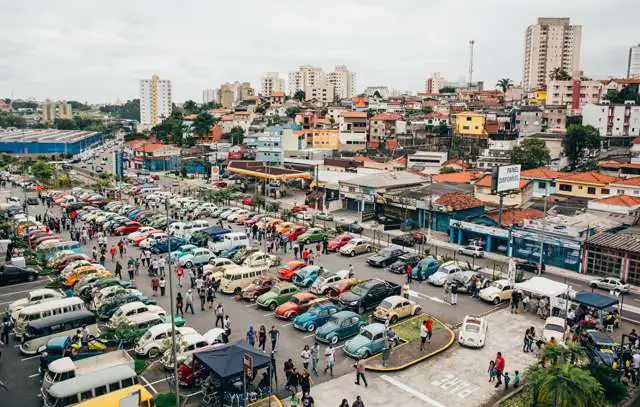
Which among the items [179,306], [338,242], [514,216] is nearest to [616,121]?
[514,216]

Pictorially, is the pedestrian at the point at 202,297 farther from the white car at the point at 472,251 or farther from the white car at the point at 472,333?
the white car at the point at 472,251

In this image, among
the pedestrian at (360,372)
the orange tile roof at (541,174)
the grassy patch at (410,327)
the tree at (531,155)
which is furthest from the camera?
the tree at (531,155)

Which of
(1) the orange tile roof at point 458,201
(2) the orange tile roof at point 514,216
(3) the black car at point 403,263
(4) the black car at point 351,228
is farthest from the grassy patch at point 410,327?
(1) the orange tile roof at point 458,201

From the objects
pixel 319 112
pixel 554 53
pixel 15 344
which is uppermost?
pixel 554 53

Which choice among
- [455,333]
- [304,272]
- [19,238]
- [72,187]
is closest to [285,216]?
[304,272]

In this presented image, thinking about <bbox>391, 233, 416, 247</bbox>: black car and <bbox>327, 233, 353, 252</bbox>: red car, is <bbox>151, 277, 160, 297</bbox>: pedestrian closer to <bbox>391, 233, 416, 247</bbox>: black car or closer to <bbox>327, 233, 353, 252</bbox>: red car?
<bbox>327, 233, 353, 252</bbox>: red car

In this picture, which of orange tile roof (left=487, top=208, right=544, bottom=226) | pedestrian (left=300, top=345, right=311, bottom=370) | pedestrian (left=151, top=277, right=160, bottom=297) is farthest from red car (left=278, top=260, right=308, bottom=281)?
orange tile roof (left=487, top=208, right=544, bottom=226)

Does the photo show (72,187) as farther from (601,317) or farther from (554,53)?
(554,53)

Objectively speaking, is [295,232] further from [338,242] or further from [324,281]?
[324,281]
